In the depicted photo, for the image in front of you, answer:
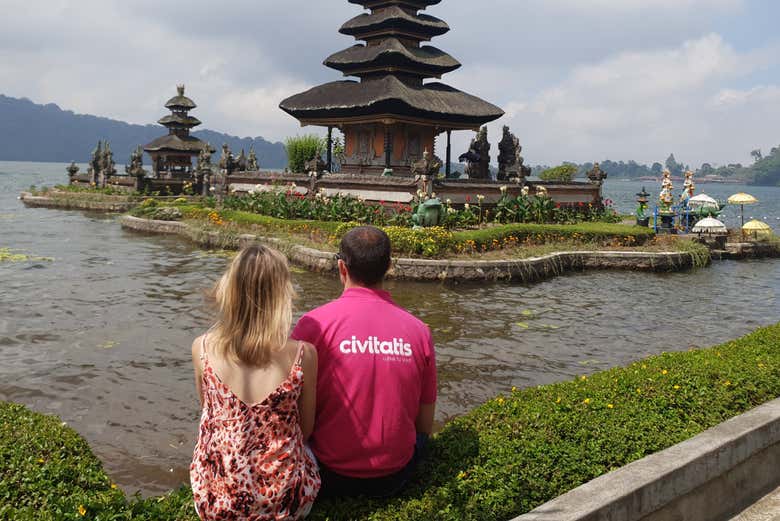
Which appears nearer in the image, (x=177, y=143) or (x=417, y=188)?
(x=417, y=188)

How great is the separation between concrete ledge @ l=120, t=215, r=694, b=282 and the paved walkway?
483 inches

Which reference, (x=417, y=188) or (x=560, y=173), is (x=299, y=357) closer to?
(x=417, y=188)

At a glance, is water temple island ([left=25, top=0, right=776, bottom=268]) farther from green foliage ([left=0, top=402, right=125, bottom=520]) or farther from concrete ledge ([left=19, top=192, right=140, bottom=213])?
green foliage ([left=0, top=402, right=125, bottom=520])

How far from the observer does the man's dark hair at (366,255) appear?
372 cm

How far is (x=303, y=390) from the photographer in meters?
3.41

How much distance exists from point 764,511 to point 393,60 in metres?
27.8

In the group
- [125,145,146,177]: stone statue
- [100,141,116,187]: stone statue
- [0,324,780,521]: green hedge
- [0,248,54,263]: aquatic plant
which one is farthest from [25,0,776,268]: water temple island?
[100,141,116,187]: stone statue

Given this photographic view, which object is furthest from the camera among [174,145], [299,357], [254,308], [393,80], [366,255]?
[174,145]

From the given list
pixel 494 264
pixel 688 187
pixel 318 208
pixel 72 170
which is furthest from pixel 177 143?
pixel 494 264

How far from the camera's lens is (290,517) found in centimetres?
338

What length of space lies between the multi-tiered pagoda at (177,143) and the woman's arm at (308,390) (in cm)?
5019

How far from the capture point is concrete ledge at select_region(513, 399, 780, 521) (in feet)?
13.1

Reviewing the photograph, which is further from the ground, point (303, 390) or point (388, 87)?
point (388, 87)

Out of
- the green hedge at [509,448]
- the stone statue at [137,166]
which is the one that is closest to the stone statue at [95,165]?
the stone statue at [137,166]
